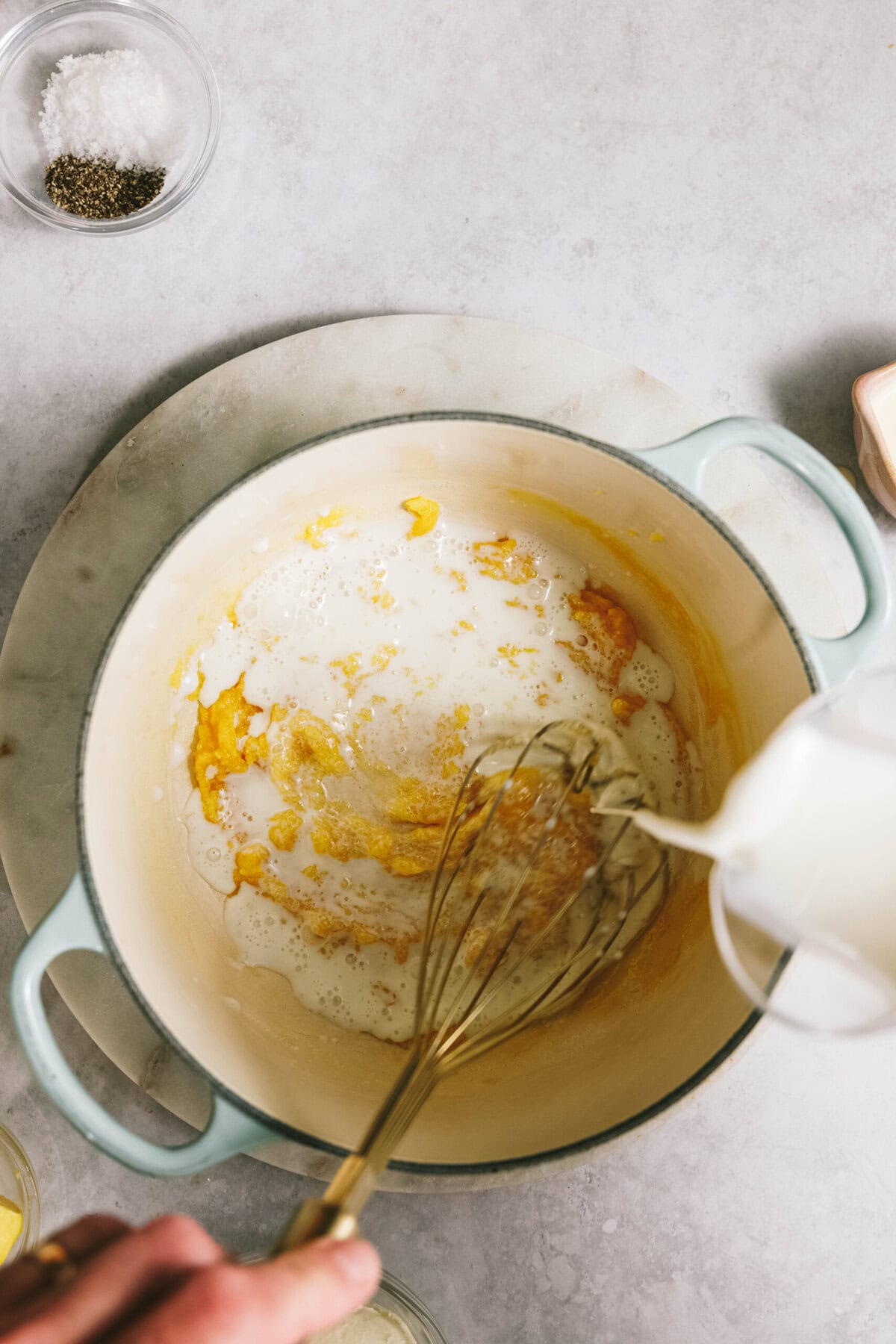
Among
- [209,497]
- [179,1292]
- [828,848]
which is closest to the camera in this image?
[179,1292]

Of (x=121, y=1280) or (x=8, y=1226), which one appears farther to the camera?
(x=8, y=1226)

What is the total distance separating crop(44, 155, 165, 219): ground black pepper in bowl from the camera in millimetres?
710

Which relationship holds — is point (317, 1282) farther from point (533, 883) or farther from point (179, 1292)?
point (533, 883)

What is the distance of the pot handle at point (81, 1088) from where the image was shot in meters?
0.51

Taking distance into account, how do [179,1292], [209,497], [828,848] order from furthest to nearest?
[209,497] → [828,848] → [179,1292]

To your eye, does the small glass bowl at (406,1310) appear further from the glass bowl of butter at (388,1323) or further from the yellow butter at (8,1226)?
the yellow butter at (8,1226)

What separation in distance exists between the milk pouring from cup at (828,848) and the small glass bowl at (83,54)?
1.97ft

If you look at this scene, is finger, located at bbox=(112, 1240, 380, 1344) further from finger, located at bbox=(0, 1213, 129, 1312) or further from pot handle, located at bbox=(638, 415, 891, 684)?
pot handle, located at bbox=(638, 415, 891, 684)

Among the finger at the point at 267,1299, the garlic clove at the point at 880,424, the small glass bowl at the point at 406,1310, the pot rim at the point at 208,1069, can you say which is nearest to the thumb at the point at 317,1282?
the finger at the point at 267,1299

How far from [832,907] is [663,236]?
0.53m

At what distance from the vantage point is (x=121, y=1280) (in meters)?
0.37

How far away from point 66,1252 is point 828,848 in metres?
0.43

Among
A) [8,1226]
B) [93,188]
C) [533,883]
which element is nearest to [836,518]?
[533,883]

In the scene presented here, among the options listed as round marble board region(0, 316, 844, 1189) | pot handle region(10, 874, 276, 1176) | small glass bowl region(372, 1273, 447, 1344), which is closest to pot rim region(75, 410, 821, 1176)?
pot handle region(10, 874, 276, 1176)
